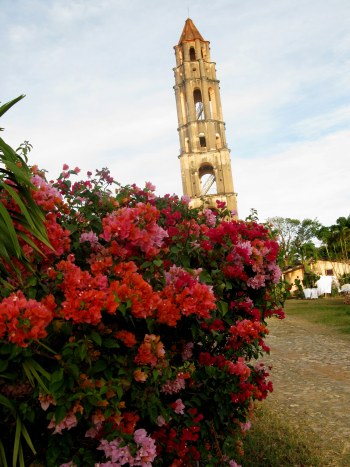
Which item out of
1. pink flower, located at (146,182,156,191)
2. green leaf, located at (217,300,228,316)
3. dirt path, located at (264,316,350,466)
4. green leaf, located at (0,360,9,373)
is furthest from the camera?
dirt path, located at (264,316,350,466)

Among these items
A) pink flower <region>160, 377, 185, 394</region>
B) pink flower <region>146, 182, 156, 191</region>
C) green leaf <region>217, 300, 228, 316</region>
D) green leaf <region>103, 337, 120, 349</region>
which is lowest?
pink flower <region>160, 377, 185, 394</region>

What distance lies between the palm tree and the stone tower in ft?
103

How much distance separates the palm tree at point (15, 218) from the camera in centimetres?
214

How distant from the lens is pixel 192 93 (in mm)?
36000

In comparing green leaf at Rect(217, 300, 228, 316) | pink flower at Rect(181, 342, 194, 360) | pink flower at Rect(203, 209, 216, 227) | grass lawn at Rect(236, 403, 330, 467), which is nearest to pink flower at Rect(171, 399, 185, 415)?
pink flower at Rect(181, 342, 194, 360)

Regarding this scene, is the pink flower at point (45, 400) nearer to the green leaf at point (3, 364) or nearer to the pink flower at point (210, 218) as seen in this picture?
the green leaf at point (3, 364)

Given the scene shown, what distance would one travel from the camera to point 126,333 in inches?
79.9

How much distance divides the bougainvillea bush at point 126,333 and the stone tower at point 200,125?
30.7 m

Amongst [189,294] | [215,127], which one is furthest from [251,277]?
[215,127]

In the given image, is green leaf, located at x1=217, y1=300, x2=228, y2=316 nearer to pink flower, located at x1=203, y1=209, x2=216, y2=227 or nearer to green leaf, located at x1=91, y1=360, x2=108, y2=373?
green leaf, located at x1=91, y1=360, x2=108, y2=373

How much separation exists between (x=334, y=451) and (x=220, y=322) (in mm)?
2511

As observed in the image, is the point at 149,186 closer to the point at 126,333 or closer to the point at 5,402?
the point at 126,333

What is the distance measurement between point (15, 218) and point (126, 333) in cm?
91

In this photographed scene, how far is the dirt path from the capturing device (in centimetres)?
483
